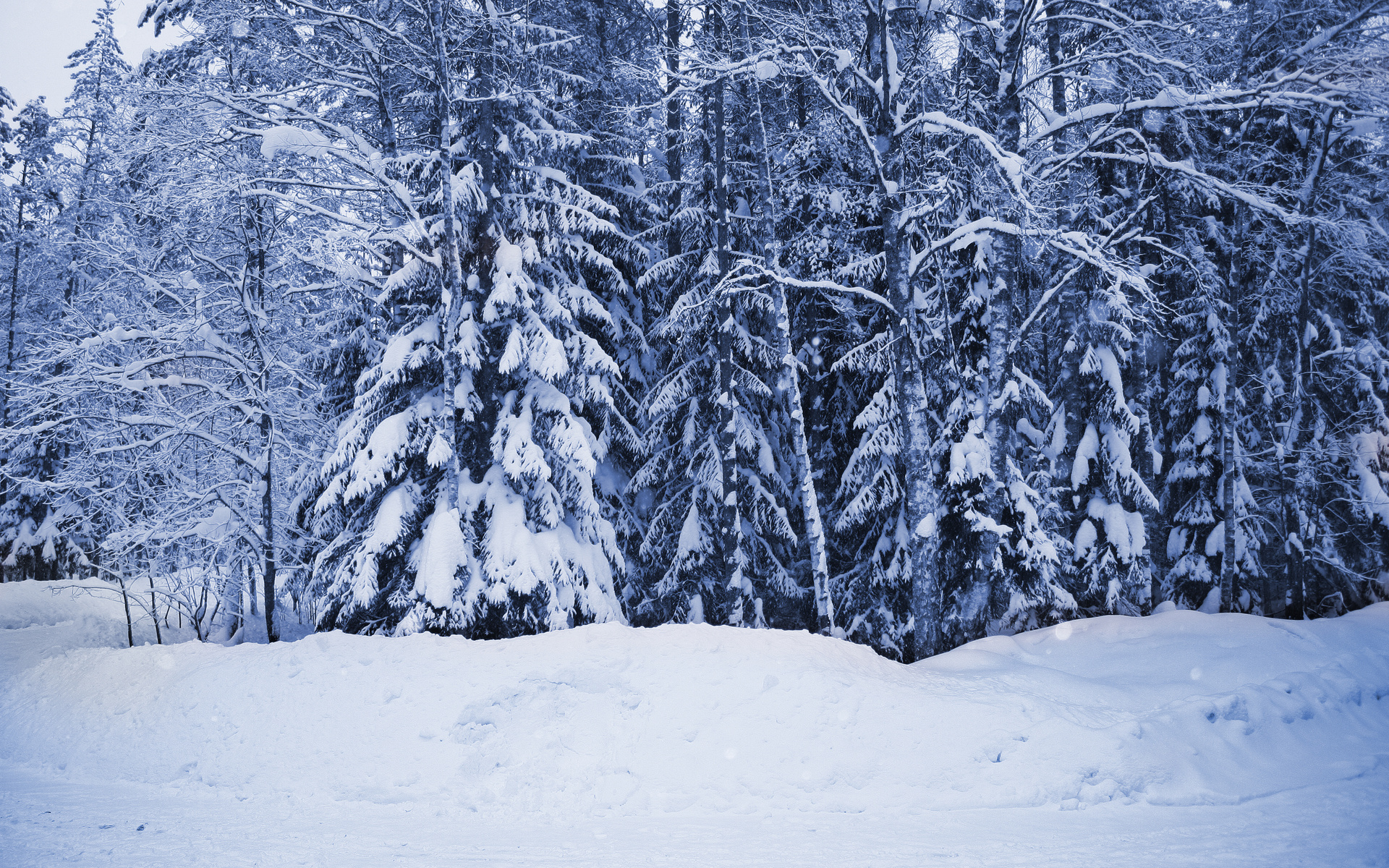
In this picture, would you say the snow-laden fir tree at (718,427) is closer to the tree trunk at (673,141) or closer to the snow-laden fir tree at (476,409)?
the tree trunk at (673,141)

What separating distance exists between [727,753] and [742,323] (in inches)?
377

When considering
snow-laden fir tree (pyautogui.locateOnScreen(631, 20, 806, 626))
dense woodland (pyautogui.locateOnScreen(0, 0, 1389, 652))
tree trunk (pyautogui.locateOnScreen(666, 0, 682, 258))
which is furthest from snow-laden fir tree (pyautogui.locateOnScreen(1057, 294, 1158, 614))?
tree trunk (pyautogui.locateOnScreen(666, 0, 682, 258))

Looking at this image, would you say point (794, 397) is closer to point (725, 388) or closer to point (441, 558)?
point (725, 388)

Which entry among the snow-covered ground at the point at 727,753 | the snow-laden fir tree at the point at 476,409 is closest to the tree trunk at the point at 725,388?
the snow-laden fir tree at the point at 476,409

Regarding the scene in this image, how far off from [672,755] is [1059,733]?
331 centimetres

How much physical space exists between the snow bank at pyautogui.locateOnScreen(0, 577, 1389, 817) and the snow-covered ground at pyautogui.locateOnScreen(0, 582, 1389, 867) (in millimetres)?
26

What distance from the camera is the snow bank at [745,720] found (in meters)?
6.18

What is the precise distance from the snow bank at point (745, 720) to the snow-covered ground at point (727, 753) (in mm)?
26

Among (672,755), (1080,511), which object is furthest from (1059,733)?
(1080,511)

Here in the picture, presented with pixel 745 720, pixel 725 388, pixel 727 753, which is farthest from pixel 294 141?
pixel 727 753

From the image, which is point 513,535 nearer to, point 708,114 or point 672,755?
point 672,755

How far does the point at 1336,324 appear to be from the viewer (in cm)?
1334

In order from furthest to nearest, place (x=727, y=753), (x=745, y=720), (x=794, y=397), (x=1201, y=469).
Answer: (x=1201, y=469) → (x=794, y=397) → (x=745, y=720) → (x=727, y=753)

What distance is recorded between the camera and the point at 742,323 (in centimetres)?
1470
